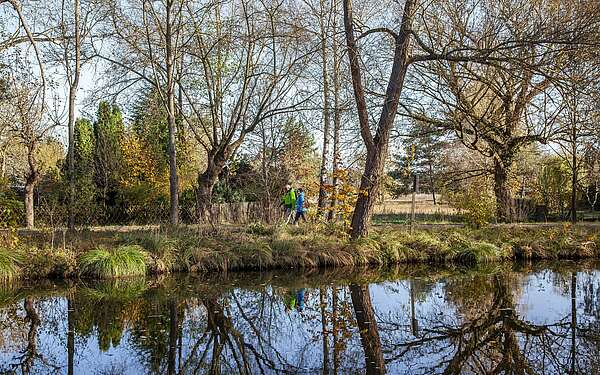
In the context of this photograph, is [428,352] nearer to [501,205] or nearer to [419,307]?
[419,307]

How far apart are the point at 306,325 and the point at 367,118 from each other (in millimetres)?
7552

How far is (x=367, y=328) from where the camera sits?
8.67m

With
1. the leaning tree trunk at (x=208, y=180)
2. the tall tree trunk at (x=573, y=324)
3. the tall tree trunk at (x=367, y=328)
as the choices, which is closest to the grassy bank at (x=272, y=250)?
the leaning tree trunk at (x=208, y=180)

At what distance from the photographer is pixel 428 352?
7441 millimetres

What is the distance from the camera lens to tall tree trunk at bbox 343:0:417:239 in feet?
47.8

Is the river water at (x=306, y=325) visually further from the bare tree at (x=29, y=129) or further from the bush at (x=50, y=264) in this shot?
the bare tree at (x=29, y=129)

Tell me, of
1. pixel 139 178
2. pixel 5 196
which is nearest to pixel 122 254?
pixel 5 196

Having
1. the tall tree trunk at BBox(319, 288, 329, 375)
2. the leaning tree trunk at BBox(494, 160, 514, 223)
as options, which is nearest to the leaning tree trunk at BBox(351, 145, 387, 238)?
the tall tree trunk at BBox(319, 288, 329, 375)

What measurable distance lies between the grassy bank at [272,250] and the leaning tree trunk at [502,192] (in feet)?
9.13

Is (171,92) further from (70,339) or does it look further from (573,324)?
(573,324)

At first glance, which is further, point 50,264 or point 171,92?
point 171,92

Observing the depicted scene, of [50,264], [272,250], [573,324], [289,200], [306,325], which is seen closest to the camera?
[573,324]

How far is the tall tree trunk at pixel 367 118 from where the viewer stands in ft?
47.8

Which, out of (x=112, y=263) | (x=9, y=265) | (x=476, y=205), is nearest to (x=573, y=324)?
(x=112, y=263)
